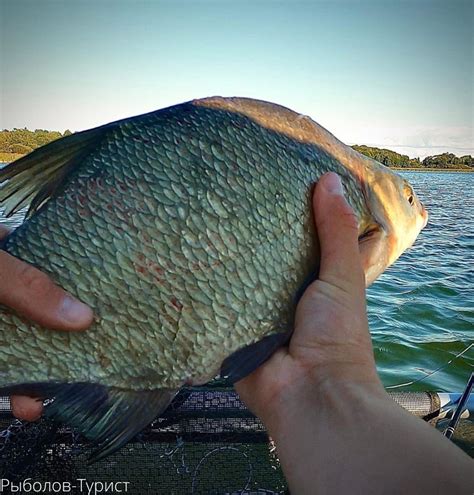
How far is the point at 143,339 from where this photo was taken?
1.63m

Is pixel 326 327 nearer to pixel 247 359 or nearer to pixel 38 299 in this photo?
pixel 247 359

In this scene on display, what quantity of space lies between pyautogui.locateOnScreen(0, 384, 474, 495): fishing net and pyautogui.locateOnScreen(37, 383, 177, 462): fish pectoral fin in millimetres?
1141

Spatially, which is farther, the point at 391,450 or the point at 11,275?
the point at 11,275

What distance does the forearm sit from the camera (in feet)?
3.92

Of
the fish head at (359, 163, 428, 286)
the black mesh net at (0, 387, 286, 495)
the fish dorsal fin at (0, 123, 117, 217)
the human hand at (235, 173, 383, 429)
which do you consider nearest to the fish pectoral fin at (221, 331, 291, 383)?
the human hand at (235, 173, 383, 429)

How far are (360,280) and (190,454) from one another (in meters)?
1.62

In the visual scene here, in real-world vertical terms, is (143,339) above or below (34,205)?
below

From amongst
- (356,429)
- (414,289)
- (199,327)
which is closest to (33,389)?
(199,327)

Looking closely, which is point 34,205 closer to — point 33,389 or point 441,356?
point 33,389

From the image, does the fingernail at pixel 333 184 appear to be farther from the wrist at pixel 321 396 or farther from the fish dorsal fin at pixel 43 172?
the fish dorsal fin at pixel 43 172

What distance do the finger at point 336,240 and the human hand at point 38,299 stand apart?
0.82 m

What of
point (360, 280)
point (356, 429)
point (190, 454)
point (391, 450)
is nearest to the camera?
point (391, 450)

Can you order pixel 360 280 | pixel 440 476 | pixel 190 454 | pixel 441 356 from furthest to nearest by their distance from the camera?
pixel 441 356 < pixel 190 454 < pixel 360 280 < pixel 440 476

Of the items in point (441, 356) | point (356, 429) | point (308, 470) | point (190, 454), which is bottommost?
point (441, 356)
